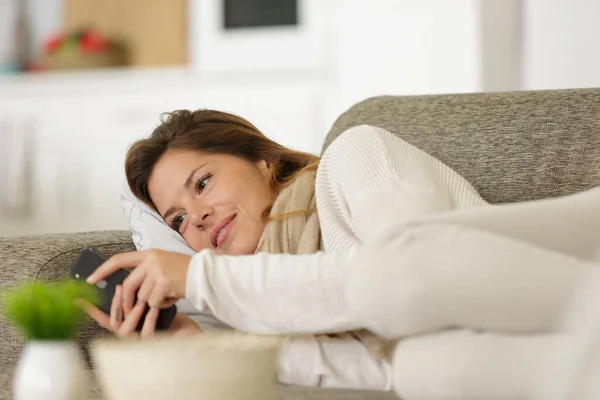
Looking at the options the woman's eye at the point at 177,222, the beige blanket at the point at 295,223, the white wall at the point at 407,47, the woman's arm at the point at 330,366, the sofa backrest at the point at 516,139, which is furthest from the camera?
the white wall at the point at 407,47

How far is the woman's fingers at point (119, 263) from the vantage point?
1.20m

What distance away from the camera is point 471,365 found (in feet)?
3.11

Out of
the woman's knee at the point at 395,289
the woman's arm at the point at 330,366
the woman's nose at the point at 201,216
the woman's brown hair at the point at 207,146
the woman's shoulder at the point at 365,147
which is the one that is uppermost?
the woman's shoulder at the point at 365,147

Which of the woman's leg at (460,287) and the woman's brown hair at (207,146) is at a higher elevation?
the woman's brown hair at (207,146)

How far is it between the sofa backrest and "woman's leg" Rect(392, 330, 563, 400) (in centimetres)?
59

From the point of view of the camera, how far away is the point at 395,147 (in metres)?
1.36

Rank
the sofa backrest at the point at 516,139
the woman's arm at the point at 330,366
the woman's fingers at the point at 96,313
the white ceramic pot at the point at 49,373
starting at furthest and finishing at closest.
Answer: the sofa backrest at the point at 516,139, the woman's fingers at the point at 96,313, the woman's arm at the point at 330,366, the white ceramic pot at the point at 49,373

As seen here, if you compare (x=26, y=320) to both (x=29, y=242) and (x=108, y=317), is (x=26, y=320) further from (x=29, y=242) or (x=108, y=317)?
(x=29, y=242)

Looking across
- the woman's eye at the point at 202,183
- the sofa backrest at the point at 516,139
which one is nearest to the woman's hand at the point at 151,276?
the woman's eye at the point at 202,183

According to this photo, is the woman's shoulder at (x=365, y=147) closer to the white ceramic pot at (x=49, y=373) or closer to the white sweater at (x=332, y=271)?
the white sweater at (x=332, y=271)

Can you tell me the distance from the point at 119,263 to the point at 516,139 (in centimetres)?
71

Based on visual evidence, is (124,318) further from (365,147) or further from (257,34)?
(257,34)

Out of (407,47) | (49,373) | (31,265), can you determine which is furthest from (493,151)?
(407,47)

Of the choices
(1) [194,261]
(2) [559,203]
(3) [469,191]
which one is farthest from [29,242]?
(2) [559,203]
